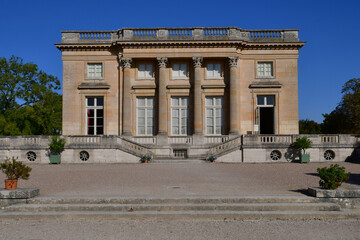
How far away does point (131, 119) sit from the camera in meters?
26.1

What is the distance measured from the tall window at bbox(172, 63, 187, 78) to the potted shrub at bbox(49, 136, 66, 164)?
1028 cm

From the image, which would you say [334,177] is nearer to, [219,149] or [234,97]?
[219,149]

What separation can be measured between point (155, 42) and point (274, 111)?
11.0 meters

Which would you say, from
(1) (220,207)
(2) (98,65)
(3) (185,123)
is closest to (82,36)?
(2) (98,65)

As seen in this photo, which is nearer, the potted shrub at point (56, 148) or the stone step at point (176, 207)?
the stone step at point (176, 207)

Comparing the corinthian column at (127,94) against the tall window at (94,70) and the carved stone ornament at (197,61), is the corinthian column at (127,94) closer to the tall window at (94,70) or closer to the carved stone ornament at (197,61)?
the tall window at (94,70)

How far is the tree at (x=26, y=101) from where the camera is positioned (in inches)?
1481

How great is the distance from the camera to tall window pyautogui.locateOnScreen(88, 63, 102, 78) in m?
26.6

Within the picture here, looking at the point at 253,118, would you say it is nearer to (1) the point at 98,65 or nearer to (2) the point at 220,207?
(1) the point at 98,65

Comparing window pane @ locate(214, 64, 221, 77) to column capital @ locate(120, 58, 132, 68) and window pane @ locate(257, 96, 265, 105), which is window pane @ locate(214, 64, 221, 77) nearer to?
window pane @ locate(257, 96, 265, 105)

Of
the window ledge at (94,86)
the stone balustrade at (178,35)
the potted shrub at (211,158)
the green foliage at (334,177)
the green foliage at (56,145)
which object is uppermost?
the stone balustrade at (178,35)

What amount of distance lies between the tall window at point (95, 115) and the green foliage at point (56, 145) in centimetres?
487

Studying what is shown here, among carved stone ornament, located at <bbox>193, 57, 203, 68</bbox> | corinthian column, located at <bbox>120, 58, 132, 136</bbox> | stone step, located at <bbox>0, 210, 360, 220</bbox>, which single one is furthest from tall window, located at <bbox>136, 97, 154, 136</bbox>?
stone step, located at <bbox>0, 210, 360, 220</bbox>

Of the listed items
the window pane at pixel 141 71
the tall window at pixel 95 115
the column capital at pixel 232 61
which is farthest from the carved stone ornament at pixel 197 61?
the tall window at pixel 95 115
